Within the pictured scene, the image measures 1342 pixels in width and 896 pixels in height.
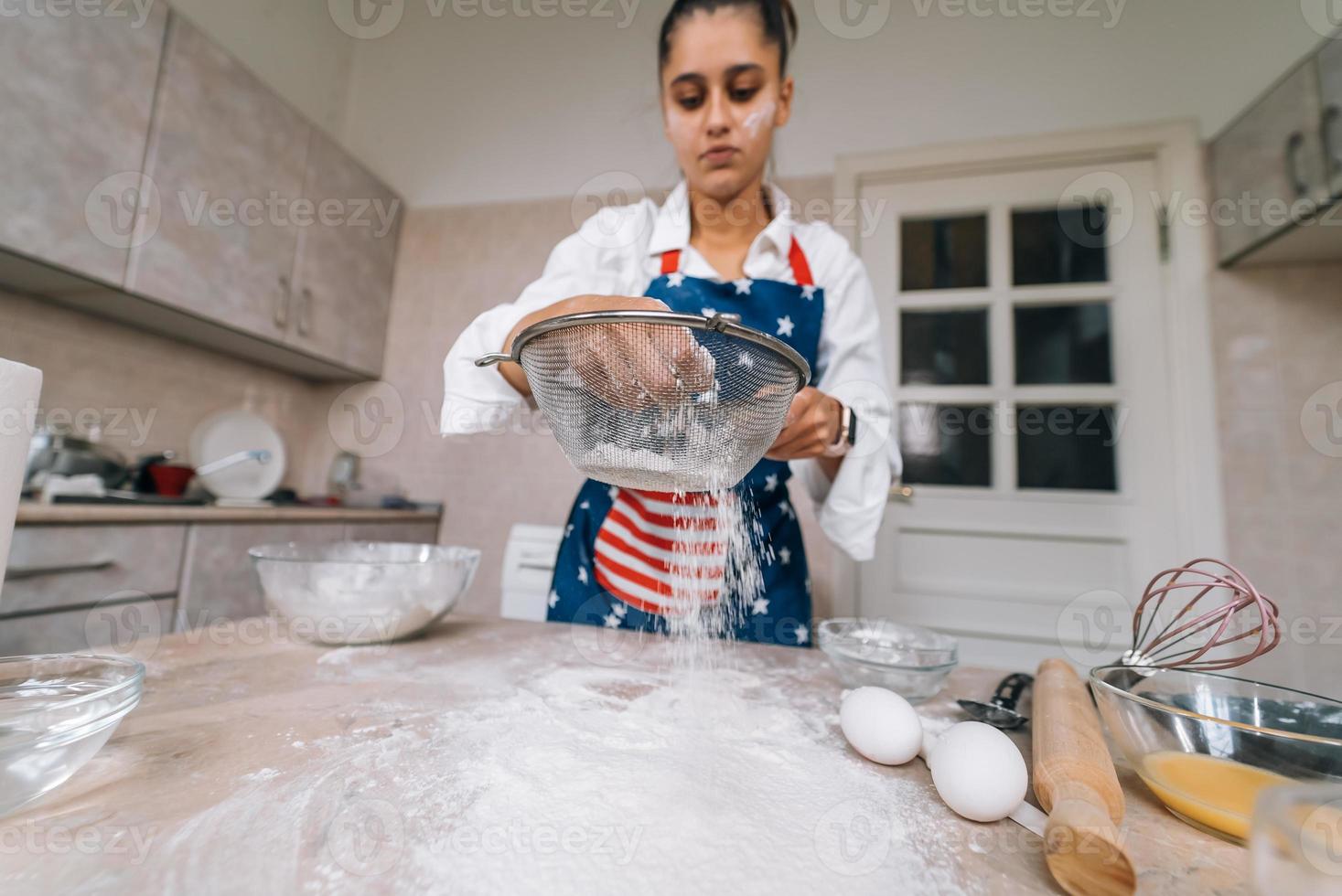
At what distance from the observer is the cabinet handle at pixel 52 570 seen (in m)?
1.11

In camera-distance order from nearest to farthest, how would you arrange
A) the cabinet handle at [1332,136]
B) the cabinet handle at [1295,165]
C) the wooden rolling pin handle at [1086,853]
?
the wooden rolling pin handle at [1086,853]
the cabinet handle at [1332,136]
the cabinet handle at [1295,165]

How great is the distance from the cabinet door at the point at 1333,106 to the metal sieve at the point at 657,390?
1.58 m

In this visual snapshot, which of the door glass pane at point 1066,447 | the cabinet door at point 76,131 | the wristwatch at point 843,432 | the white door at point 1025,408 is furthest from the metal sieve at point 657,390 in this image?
the door glass pane at point 1066,447

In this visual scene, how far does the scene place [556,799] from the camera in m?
0.35

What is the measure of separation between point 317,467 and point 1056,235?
9.14ft

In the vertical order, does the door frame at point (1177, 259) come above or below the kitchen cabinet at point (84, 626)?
above

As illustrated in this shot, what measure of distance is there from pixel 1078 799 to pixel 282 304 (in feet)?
7.17

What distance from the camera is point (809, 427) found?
0.67 meters

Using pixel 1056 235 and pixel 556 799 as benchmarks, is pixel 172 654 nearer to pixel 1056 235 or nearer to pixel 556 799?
pixel 556 799

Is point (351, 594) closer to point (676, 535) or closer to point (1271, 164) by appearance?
point (676, 535)

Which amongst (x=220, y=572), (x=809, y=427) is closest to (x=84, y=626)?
(x=220, y=572)

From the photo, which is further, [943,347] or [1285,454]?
[943,347]

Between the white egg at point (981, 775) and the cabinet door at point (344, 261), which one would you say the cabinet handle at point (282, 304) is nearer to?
the cabinet door at point (344, 261)

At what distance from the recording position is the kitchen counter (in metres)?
0.28
